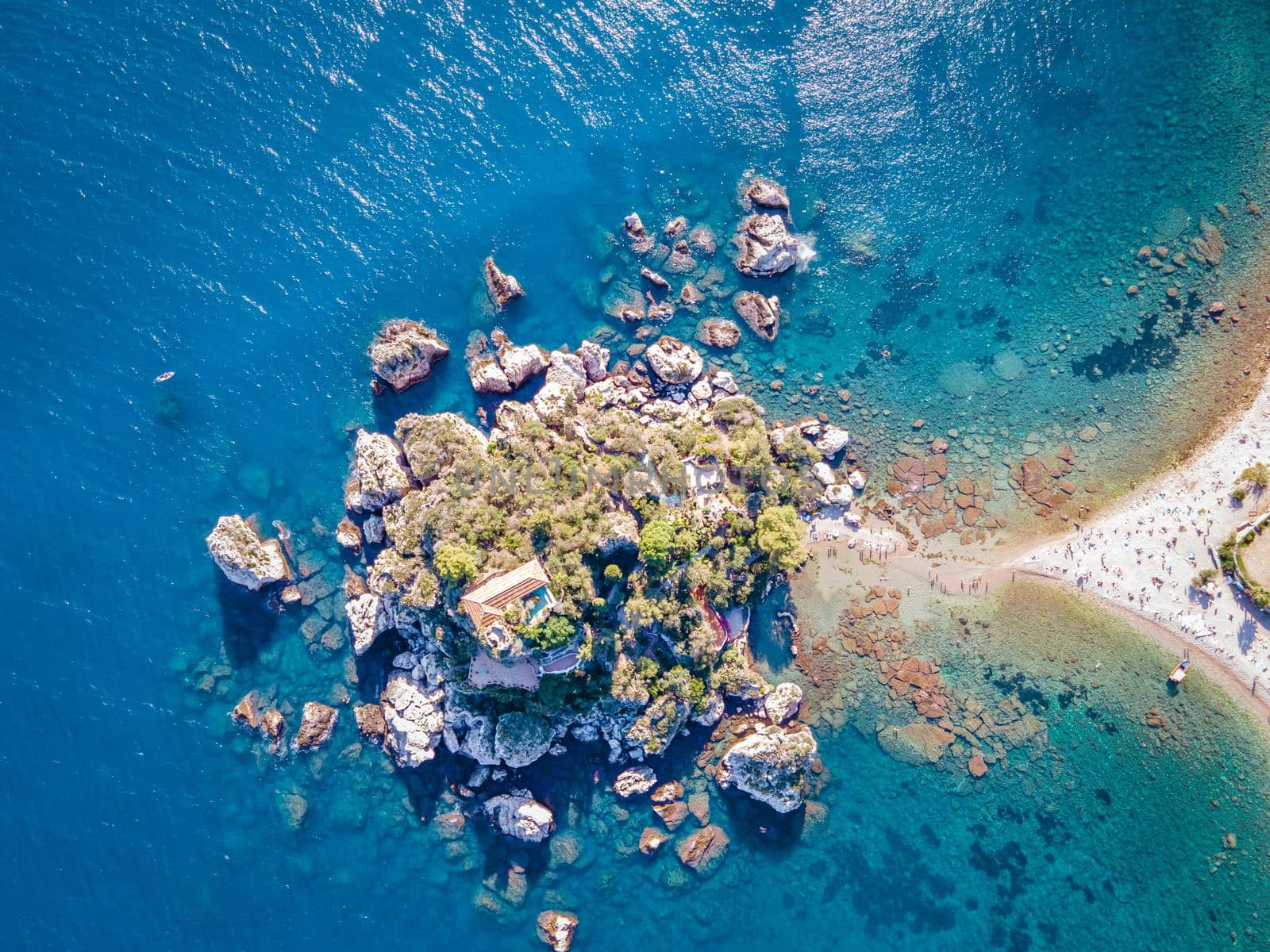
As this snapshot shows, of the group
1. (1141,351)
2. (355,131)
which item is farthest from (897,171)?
(355,131)

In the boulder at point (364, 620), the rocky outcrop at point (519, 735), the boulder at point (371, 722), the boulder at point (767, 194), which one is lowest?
the rocky outcrop at point (519, 735)

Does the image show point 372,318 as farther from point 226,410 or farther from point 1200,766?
point 1200,766

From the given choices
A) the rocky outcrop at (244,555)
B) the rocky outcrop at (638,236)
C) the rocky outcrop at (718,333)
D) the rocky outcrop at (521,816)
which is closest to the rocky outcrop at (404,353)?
the rocky outcrop at (244,555)

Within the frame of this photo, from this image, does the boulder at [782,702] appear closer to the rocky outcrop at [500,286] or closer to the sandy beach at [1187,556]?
the sandy beach at [1187,556]

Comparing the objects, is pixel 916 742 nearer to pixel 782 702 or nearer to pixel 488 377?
pixel 782 702

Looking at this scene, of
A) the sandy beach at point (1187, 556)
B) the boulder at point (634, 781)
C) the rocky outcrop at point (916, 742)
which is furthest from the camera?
the rocky outcrop at point (916, 742)

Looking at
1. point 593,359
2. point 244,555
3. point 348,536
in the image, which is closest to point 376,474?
point 348,536

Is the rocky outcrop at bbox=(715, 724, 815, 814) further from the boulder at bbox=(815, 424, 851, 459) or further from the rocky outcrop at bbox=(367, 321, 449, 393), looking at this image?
the rocky outcrop at bbox=(367, 321, 449, 393)
